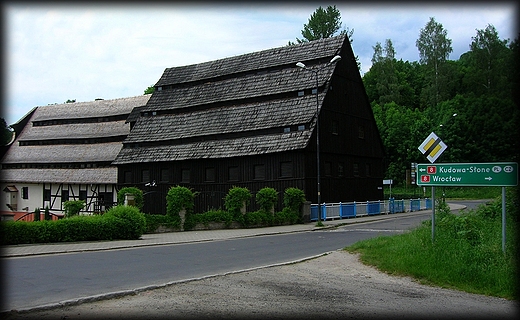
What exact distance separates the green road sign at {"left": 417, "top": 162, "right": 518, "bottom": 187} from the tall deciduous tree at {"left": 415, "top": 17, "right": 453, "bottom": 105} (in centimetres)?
6605

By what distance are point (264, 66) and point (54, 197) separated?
29.0 metres

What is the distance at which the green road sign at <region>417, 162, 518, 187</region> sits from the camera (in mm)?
12172

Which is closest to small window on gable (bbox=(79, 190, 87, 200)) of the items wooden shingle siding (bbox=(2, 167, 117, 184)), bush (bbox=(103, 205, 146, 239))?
wooden shingle siding (bbox=(2, 167, 117, 184))

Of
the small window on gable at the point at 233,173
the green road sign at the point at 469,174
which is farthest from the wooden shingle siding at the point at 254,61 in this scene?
the green road sign at the point at 469,174

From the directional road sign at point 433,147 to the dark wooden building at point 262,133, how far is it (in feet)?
74.8

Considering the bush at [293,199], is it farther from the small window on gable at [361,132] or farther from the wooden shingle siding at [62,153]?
the wooden shingle siding at [62,153]

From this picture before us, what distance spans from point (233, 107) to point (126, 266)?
3191 centimetres

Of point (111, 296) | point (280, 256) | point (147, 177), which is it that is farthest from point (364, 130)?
point (111, 296)

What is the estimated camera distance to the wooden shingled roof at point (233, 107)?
1544 inches

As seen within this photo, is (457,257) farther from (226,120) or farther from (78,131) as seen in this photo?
Result: (78,131)

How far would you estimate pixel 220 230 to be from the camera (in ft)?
93.5

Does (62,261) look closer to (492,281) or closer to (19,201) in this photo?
(492,281)

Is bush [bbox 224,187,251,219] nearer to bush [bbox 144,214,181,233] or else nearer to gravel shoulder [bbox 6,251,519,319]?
bush [bbox 144,214,181,233]

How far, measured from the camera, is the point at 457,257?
1214 cm
